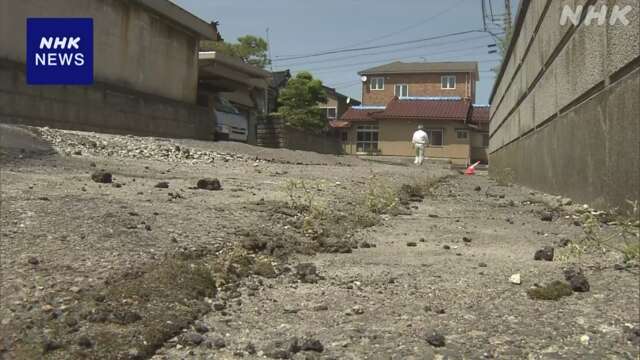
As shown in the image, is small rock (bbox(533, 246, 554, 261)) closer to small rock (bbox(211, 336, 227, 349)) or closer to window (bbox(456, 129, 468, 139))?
small rock (bbox(211, 336, 227, 349))

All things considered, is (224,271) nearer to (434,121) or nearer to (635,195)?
(635,195)

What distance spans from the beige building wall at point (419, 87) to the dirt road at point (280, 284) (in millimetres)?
52058

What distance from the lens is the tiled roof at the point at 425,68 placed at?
55219 millimetres

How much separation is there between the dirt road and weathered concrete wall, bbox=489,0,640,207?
465 mm

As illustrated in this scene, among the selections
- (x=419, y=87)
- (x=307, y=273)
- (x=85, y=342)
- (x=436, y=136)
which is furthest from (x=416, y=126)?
(x=85, y=342)

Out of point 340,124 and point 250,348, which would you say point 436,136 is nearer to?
point 340,124

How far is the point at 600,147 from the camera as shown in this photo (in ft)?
13.9

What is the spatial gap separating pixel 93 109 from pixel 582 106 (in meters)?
10.4

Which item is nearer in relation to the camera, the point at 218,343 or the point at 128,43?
the point at 218,343

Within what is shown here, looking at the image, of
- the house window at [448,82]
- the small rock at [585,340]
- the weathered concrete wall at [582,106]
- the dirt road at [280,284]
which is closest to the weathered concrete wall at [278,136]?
the weathered concrete wall at [582,106]

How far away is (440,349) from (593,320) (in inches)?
22.0

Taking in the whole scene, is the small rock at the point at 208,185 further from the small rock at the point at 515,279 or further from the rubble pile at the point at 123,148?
the small rock at the point at 515,279

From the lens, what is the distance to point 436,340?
6.66 feet

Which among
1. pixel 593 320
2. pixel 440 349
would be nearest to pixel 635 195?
pixel 593 320
